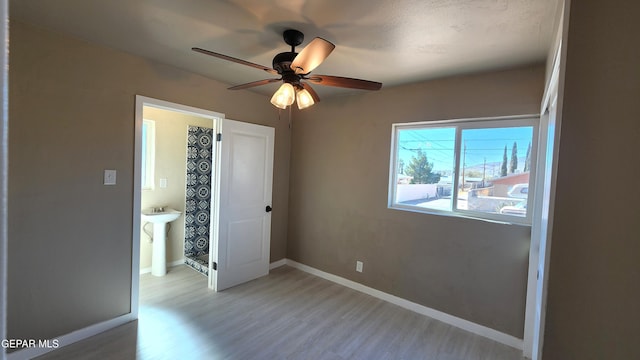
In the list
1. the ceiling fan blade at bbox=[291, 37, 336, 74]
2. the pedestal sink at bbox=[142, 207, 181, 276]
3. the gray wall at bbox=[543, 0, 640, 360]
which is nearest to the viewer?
the gray wall at bbox=[543, 0, 640, 360]

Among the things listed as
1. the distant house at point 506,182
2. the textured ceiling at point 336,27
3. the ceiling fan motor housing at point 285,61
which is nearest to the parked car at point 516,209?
the distant house at point 506,182

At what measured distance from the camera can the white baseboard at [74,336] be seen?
196cm

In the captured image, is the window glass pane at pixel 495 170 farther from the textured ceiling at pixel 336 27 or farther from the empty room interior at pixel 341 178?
the textured ceiling at pixel 336 27

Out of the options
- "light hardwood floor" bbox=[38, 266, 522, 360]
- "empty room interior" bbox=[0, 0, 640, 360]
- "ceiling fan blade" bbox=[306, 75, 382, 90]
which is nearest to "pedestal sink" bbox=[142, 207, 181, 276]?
"empty room interior" bbox=[0, 0, 640, 360]

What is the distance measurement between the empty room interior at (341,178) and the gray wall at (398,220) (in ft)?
0.06

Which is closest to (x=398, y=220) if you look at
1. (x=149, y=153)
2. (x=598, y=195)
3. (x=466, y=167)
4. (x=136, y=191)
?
(x=466, y=167)

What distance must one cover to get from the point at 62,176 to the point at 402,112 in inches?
119

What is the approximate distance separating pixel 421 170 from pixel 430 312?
1436 millimetres

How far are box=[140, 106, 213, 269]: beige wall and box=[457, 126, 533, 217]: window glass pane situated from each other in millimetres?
3487

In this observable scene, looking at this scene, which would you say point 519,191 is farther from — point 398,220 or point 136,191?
point 136,191

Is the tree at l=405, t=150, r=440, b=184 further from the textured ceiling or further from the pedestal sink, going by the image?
the pedestal sink

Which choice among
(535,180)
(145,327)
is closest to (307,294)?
(145,327)

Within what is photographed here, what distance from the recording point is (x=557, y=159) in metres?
0.91

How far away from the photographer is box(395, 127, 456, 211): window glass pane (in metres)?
2.79
